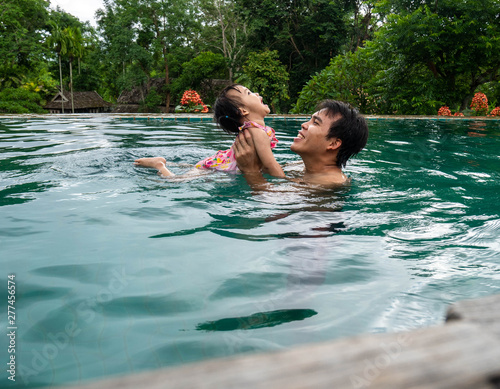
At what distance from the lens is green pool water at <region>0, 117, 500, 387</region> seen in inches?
65.7

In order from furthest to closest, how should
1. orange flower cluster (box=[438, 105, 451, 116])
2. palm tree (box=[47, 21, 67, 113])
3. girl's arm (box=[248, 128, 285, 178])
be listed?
palm tree (box=[47, 21, 67, 113]) → orange flower cluster (box=[438, 105, 451, 116]) → girl's arm (box=[248, 128, 285, 178])

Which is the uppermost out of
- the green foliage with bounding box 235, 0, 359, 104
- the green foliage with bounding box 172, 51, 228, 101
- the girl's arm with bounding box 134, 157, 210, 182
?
the green foliage with bounding box 235, 0, 359, 104

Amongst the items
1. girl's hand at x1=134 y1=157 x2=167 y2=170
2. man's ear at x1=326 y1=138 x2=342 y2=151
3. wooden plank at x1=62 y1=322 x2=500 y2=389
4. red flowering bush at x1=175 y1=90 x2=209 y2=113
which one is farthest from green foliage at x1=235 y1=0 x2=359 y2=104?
wooden plank at x1=62 y1=322 x2=500 y2=389

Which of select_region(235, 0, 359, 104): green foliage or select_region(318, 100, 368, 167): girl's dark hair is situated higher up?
select_region(235, 0, 359, 104): green foliage

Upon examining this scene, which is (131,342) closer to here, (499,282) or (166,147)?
(499,282)

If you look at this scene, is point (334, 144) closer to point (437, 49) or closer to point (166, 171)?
point (166, 171)

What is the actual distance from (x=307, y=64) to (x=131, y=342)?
24.1m

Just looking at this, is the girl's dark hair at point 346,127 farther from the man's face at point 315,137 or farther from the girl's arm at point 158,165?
the girl's arm at point 158,165

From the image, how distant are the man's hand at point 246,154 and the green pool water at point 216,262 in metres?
0.22

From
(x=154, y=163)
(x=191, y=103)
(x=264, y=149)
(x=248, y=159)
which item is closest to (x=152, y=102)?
(x=191, y=103)

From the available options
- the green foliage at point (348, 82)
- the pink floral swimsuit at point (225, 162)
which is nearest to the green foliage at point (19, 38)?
the green foliage at point (348, 82)

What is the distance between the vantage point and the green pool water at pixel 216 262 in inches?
65.7

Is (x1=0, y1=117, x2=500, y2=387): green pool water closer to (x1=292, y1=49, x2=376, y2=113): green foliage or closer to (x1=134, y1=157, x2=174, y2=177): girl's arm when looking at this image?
(x1=134, y1=157, x2=174, y2=177): girl's arm

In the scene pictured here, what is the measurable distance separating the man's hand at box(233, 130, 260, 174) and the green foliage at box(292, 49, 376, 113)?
1043cm
